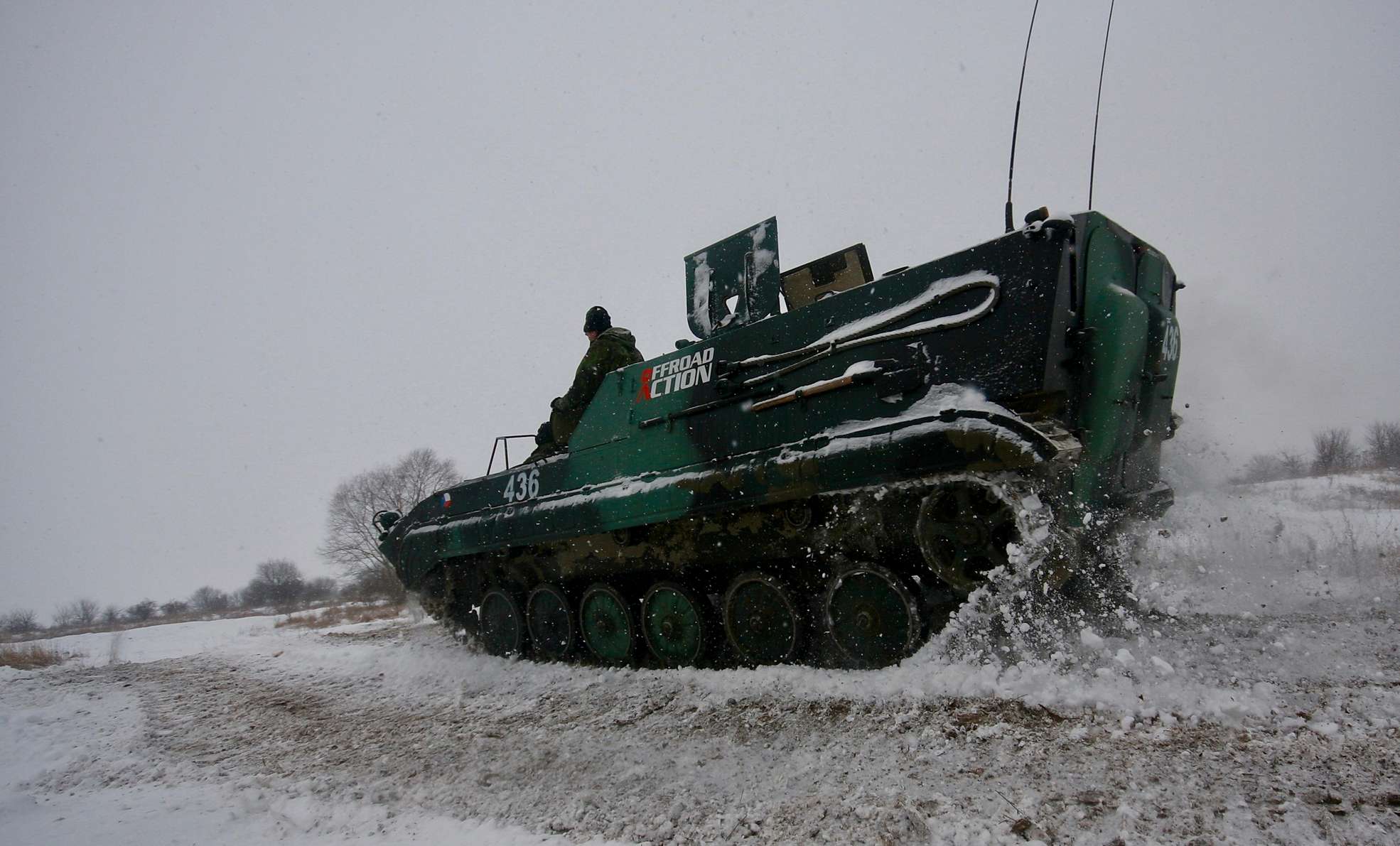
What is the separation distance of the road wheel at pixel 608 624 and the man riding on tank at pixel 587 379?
1605 mm

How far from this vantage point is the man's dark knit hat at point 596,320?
8383 mm

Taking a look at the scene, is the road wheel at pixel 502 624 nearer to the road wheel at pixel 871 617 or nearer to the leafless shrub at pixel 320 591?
the road wheel at pixel 871 617

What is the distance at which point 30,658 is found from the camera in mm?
13758

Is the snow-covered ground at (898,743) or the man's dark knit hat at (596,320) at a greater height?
the man's dark knit hat at (596,320)

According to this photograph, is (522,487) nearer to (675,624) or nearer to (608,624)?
(608,624)

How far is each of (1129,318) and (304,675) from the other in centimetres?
942

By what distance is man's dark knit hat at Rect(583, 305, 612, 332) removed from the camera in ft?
27.5

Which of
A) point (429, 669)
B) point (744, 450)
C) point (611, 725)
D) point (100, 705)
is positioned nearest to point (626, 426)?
point (744, 450)

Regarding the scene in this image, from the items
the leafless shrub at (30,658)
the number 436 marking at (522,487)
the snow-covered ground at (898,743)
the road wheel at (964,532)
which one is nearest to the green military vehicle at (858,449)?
the road wheel at (964,532)

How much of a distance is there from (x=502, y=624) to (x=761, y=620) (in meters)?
4.01

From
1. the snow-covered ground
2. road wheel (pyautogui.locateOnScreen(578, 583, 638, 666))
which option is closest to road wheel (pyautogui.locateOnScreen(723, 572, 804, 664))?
the snow-covered ground

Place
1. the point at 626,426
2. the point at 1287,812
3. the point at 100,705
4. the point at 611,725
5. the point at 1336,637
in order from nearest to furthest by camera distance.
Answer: the point at 1287,812 < the point at 1336,637 < the point at 611,725 < the point at 626,426 < the point at 100,705

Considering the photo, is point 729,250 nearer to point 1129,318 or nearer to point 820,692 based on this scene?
point 1129,318

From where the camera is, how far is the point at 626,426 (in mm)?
6848
